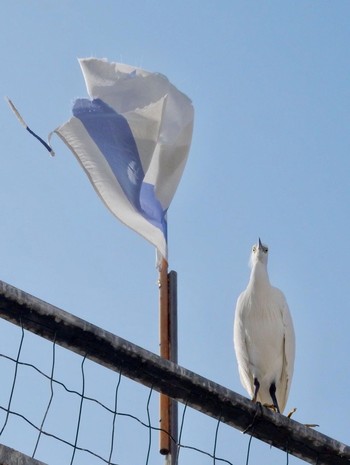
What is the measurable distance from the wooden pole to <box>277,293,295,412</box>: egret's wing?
2010mm

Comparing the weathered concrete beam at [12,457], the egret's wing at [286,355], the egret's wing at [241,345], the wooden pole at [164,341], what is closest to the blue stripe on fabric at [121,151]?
the wooden pole at [164,341]

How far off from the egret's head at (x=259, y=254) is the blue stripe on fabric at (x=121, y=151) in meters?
1.44

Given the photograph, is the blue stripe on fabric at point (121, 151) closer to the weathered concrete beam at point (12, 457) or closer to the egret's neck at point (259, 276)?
the egret's neck at point (259, 276)

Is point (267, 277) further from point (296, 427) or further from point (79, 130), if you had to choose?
point (296, 427)

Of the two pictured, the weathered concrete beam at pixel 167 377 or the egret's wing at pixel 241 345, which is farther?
the egret's wing at pixel 241 345

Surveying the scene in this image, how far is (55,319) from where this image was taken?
6199 mm

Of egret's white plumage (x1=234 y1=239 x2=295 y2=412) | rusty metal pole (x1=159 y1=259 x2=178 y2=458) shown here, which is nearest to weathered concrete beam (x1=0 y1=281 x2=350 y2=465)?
rusty metal pole (x1=159 y1=259 x2=178 y2=458)

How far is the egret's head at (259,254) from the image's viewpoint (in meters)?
12.4

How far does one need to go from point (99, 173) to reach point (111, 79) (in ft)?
4.50

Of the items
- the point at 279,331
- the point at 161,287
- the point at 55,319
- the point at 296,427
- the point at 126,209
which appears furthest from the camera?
the point at 279,331

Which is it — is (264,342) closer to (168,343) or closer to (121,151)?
(121,151)

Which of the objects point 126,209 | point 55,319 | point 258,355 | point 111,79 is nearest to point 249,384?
point 258,355

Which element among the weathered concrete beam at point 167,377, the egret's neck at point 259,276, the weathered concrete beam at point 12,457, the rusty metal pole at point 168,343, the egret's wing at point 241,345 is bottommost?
the weathered concrete beam at point 12,457

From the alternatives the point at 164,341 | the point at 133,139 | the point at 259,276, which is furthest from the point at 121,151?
the point at 164,341
